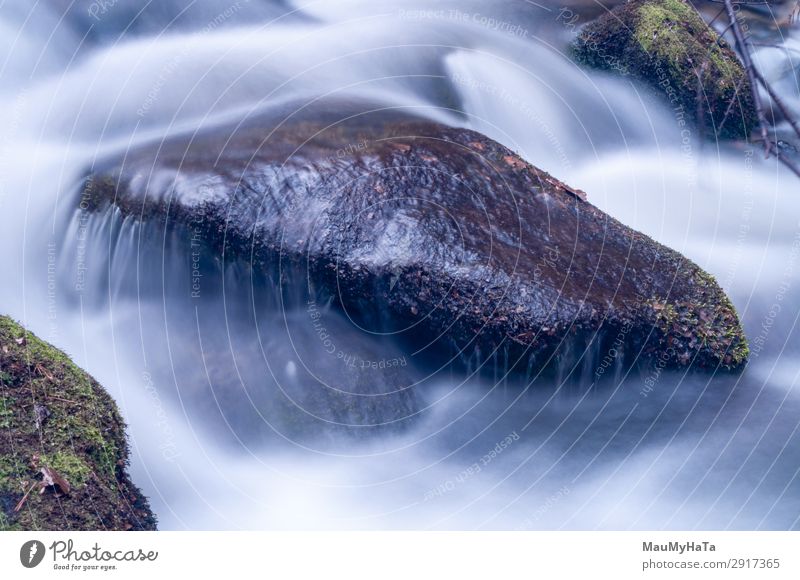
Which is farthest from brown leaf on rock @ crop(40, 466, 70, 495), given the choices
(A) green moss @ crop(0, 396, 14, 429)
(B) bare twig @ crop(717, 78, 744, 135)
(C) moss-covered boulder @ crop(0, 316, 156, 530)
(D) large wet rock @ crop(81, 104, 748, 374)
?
(B) bare twig @ crop(717, 78, 744, 135)

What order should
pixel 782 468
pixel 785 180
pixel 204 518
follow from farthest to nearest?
1. pixel 785 180
2. pixel 782 468
3. pixel 204 518

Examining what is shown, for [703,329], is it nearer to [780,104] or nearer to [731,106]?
[780,104]

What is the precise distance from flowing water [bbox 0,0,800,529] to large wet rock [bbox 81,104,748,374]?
6.1 inches

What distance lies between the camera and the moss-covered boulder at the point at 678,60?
435 centimetres

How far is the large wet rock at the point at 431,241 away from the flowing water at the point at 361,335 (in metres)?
0.16

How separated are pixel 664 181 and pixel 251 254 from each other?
242cm

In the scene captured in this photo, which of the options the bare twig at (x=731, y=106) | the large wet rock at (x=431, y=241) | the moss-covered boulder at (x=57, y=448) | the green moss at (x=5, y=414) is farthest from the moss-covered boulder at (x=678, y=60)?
the green moss at (x=5, y=414)

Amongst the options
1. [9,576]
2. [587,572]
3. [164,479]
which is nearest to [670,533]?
[587,572]

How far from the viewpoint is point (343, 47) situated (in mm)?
4398

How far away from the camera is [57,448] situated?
2.78m

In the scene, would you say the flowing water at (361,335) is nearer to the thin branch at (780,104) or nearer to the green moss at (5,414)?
the thin branch at (780,104)

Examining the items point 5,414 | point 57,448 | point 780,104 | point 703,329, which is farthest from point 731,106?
point 5,414

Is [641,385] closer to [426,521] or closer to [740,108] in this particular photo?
[426,521]

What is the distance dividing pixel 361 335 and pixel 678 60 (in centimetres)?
259
